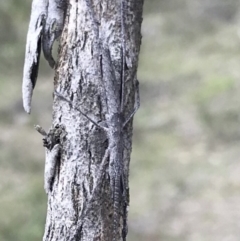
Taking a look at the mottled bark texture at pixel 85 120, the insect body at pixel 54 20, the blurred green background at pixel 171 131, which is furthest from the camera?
the blurred green background at pixel 171 131

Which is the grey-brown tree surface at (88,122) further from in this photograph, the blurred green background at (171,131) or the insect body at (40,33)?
the blurred green background at (171,131)

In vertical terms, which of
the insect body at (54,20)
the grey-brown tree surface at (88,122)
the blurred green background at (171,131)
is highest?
Result: the blurred green background at (171,131)

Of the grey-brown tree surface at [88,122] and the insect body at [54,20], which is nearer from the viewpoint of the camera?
the grey-brown tree surface at [88,122]

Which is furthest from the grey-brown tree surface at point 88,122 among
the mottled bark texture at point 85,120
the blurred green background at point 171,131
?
the blurred green background at point 171,131

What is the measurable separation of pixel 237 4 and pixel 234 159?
17.6 ft

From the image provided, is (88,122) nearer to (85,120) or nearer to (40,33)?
(85,120)

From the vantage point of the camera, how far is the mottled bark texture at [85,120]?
1.97m

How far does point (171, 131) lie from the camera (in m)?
7.37

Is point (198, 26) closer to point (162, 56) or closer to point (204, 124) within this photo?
point (162, 56)

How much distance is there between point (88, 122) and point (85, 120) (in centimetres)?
2

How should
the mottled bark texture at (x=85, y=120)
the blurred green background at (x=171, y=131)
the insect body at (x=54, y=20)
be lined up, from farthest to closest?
the blurred green background at (x=171, y=131)
the insect body at (x=54, y=20)
the mottled bark texture at (x=85, y=120)

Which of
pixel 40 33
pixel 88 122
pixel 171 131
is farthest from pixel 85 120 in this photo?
pixel 171 131

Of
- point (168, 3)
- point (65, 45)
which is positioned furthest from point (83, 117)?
point (168, 3)

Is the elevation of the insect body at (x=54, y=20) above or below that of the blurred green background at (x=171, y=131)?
below
